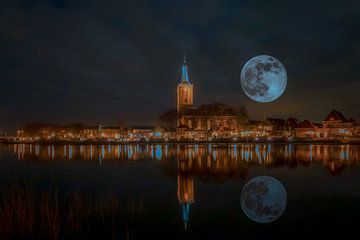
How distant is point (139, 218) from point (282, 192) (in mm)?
10509

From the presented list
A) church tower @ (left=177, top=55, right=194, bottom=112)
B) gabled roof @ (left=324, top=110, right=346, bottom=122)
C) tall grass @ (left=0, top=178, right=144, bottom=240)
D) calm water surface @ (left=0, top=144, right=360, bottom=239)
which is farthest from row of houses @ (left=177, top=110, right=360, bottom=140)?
tall grass @ (left=0, top=178, right=144, bottom=240)

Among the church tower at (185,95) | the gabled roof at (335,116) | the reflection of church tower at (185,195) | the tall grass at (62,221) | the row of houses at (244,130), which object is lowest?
the reflection of church tower at (185,195)

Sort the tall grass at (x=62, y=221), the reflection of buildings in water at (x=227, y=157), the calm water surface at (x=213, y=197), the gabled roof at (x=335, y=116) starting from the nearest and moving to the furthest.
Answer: the tall grass at (x=62, y=221) < the calm water surface at (x=213, y=197) < the reflection of buildings in water at (x=227, y=157) < the gabled roof at (x=335, y=116)

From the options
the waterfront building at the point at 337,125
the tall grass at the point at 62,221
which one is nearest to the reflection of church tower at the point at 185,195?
the tall grass at the point at 62,221

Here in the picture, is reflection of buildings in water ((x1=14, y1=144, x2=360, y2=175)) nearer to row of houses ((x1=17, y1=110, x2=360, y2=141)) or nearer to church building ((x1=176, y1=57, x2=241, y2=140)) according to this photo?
row of houses ((x1=17, y1=110, x2=360, y2=141))

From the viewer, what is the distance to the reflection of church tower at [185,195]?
14.9 meters

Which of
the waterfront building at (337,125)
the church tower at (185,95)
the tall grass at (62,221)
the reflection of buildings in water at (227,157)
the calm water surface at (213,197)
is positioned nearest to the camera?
the tall grass at (62,221)

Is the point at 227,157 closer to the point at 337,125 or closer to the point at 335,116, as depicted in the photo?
the point at 337,125

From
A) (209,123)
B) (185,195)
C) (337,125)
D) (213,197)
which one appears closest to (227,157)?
(185,195)

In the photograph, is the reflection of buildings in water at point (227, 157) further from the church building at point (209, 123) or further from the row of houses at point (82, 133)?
the row of houses at point (82, 133)

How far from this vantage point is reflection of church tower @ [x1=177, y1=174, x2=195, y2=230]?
14.9 metres

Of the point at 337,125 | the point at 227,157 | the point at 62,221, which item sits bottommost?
the point at 227,157

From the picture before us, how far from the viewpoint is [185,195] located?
1914 centimetres

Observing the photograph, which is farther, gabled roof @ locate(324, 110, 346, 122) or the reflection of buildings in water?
gabled roof @ locate(324, 110, 346, 122)
